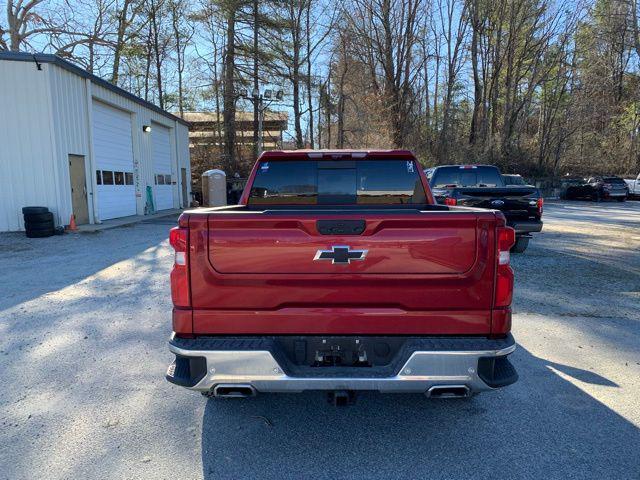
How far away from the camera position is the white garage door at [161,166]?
74.1 feet

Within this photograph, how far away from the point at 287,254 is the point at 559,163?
4141 cm

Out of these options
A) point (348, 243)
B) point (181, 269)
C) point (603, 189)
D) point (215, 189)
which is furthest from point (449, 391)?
point (603, 189)

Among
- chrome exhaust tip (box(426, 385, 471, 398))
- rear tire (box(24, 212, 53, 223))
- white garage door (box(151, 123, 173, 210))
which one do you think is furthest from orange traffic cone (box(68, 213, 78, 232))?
Result: chrome exhaust tip (box(426, 385, 471, 398))

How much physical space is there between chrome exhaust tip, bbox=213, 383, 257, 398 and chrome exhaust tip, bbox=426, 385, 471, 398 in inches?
40.7

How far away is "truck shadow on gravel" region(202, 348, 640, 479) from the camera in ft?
8.66

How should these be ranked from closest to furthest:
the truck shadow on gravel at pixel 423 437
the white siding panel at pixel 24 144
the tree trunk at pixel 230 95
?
1. the truck shadow on gravel at pixel 423 437
2. the white siding panel at pixel 24 144
3. the tree trunk at pixel 230 95

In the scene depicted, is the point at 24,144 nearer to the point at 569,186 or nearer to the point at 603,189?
the point at 603,189

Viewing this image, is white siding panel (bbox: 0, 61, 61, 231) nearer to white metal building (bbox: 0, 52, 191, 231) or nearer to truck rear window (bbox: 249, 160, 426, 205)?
white metal building (bbox: 0, 52, 191, 231)

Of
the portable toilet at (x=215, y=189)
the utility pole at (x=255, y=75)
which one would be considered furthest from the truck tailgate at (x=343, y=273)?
the utility pole at (x=255, y=75)

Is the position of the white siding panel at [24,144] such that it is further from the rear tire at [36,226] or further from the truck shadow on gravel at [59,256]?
the truck shadow on gravel at [59,256]

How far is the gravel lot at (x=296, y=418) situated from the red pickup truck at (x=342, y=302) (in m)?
0.51

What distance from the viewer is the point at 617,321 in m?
5.41

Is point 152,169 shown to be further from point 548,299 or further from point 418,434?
point 418,434

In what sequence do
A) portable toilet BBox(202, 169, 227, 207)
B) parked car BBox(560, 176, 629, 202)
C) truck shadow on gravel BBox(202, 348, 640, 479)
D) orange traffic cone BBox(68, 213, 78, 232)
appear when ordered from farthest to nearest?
parked car BBox(560, 176, 629, 202)
portable toilet BBox(202, 169, 227, 207)
orange traffic cone BBox(68, 213, 78, 232)
truck shadow on gravel BBox(202, 348, 640, 479)
